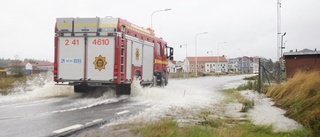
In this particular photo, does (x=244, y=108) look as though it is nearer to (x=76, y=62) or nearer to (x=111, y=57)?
(x=111, y=57)

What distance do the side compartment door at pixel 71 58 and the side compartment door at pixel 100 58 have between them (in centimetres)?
31

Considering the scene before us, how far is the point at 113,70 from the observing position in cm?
1366

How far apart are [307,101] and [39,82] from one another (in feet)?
59.6

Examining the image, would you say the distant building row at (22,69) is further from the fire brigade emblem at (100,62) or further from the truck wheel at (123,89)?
the fire brigade emblem at (100,62)

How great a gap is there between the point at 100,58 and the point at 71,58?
3.87ft

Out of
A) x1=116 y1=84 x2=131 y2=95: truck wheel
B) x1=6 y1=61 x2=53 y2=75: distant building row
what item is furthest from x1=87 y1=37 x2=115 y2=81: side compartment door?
x1=6 y1=61 x2=53 y2=75: distant building row

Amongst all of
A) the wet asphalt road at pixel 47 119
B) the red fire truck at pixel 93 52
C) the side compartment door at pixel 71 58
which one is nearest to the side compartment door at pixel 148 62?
the red fire truck at pixel 93 52

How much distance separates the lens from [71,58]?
1395 centimetres

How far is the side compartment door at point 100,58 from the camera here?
44.8 feet

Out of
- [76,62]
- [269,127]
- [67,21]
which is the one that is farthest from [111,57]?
[269,127]

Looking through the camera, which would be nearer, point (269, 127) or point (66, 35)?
point (269, 127)

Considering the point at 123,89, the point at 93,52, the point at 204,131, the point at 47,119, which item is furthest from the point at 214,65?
the point at 204,131

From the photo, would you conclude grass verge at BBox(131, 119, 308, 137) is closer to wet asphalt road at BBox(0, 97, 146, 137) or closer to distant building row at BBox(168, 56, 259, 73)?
wet asphalt road at BBox(0, 97, 146, 137)

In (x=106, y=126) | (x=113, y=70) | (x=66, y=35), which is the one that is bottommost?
(x=106, y=126)
